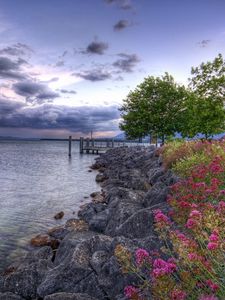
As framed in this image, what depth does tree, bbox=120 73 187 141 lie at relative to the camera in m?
50.7

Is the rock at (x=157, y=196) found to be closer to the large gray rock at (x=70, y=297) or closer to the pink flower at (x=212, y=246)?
the large gray rock at (x=70, y=297)

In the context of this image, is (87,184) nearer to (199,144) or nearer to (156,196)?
(199,144)

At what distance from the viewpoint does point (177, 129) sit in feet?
167

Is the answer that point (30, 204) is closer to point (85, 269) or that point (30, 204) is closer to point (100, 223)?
point (100, 223)

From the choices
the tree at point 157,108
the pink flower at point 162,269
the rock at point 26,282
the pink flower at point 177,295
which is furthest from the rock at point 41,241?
the tree at point 157,108

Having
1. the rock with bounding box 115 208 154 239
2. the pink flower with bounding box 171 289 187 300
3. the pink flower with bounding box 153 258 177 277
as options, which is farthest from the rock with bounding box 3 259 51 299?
the pink flower with bounding box 171 289 187 300

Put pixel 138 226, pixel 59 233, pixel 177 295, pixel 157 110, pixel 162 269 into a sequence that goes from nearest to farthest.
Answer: pixel 177 295 < pixel 162 269 < pixel 138 226 < pixel 59 233 < pixel 157 110

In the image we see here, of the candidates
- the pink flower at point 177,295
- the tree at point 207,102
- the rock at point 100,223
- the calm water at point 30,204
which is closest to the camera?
the pink flower at point 177,295

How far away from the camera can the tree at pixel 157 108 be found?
5066 centimetres

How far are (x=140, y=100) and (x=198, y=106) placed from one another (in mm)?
19060

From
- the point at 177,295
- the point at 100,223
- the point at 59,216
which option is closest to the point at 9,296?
the point at 177,295

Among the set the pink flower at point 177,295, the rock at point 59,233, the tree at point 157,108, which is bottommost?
the rock at point 59,233

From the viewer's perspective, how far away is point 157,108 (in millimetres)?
51281

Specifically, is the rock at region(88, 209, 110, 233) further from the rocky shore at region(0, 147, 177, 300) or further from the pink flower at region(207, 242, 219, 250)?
the pink flower at region(207, 242, 219, 250)
